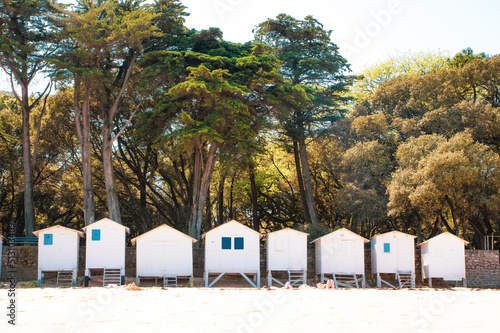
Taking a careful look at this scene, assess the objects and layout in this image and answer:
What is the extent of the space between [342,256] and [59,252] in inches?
557

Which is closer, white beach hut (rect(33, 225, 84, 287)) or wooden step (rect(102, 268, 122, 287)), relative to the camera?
wooden step (rect(102, 268, 122, 287))

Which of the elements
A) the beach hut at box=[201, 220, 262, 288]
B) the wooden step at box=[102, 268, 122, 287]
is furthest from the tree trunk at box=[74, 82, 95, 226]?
the beach hut at box=[201, 220, 262, 288]

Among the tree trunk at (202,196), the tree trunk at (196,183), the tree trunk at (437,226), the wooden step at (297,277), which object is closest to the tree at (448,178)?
the tree trunk at (437,226)

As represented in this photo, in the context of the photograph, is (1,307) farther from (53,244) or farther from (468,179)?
(468,179)

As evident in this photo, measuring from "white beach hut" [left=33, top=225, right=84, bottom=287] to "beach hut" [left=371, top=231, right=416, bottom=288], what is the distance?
50.2 ft

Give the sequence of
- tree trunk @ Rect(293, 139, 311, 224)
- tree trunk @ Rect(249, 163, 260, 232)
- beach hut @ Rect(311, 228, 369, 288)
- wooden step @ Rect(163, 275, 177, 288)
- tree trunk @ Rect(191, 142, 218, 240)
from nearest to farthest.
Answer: wooden step @ Rect(163, 275, 177, 288) → beach hut @ Rect(311, 228, 369, 288) → tree trunk @ Rect(191, 142, 218, 240) → tree trunk @ Rect(293, 139, 311, 224) → tree trunk @ Rect(249, 163, 260, 232)

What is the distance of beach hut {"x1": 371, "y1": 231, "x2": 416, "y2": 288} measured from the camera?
29.3 metres

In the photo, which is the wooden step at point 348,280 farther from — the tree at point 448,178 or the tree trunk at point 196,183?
the tree trunk at point 196,183

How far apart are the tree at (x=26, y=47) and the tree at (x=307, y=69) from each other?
14.1 metres

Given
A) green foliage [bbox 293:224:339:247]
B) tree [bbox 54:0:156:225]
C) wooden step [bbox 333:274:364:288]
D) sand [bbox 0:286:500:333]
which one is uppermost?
tree [bbox 54:0:156:225]

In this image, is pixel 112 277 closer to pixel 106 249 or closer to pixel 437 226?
pixel 106 249

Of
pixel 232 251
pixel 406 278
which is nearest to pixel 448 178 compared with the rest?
pixel 406 278

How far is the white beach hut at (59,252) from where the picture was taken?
27.1 meters

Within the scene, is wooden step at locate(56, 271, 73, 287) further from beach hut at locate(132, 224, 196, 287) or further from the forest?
the forest
